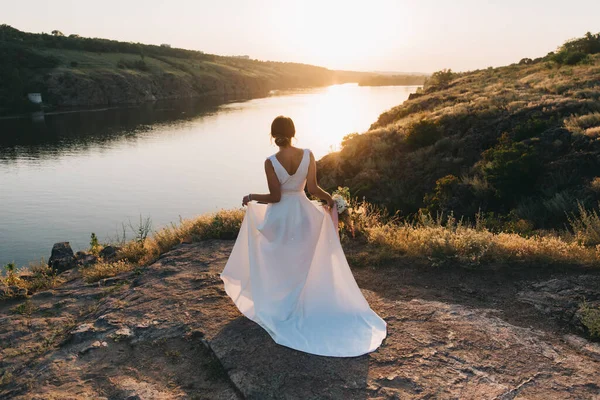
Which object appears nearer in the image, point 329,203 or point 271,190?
point 271,190

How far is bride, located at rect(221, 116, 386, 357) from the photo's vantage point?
199 inches

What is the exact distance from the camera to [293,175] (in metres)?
5.26

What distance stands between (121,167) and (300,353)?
3520cm

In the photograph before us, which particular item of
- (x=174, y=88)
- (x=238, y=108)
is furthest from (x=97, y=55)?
(x=238, y=108)

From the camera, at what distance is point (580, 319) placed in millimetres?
5086

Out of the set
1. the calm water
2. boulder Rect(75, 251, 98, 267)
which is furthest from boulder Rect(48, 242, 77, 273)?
the calm water

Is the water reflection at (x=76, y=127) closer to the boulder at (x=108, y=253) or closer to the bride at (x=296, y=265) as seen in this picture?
the boulder at (x=108, y=253)

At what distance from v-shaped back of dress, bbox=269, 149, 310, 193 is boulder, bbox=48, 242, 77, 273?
7723 mm

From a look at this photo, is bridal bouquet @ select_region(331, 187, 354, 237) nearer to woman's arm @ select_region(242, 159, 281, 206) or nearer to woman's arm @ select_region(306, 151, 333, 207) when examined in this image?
woman's arm @ select_region(306, 151, 333, 207)

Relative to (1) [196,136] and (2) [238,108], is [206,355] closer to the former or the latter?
(1) [196,136]

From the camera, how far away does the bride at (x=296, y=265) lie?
504 centimetres

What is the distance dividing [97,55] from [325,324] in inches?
4680

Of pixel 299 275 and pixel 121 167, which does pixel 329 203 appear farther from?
pixel 121 167

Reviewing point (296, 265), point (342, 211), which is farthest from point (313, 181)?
point (342, 211)
